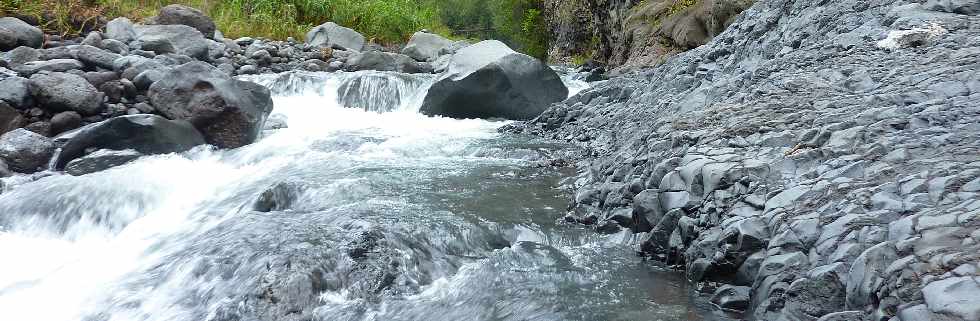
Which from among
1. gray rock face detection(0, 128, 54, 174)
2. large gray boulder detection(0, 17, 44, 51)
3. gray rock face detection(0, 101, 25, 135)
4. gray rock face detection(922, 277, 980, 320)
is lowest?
gray rock face detection(0, 128, 54, 174)

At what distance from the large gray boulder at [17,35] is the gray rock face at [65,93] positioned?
2.07m

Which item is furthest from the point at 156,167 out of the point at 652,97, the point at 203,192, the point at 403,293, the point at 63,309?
the point at 652,97

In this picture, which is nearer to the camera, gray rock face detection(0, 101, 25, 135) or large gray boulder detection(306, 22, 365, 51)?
gray rock face detection(0, 101, 25, 135)

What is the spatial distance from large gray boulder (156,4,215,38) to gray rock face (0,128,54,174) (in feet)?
22.9

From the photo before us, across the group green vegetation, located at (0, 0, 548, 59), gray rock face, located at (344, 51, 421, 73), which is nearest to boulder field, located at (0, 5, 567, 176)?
green vegetation, located at (0, 0, 548, 59)

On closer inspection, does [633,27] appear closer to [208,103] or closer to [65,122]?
[208,103]

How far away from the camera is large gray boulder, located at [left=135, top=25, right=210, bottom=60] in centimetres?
1056

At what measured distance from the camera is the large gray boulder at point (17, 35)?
8.76 metres

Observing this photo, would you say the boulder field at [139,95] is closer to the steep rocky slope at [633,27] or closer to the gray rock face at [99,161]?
the gray rock face at [99,161]

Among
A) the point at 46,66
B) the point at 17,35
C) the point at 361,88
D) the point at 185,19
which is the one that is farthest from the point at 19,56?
the point at 185,19

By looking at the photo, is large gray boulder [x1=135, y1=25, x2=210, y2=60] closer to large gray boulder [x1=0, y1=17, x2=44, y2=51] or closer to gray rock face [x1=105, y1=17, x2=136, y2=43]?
gray rock face [x1=105, y1=17, x2=136, y2=43]

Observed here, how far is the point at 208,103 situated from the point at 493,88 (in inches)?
160

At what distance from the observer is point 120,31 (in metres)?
11.4

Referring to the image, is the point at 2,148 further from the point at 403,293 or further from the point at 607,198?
the point at 607,198
